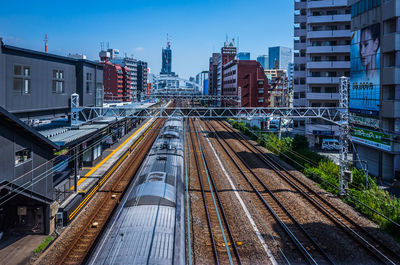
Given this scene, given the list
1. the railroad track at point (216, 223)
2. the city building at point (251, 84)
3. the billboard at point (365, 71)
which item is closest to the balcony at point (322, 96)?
the billboard at point (365, 71)

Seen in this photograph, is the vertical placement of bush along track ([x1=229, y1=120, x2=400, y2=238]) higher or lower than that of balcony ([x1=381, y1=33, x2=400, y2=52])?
lower

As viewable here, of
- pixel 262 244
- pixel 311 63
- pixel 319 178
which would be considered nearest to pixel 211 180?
pixel 319 178

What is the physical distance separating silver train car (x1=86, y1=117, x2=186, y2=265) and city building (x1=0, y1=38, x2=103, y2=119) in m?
8.56

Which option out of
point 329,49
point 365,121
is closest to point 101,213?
point 365,121

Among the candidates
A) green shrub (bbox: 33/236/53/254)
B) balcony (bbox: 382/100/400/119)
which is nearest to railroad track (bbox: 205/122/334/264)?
green shrub (bbox: 33/236/53/254)

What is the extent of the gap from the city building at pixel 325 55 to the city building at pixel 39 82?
1055 inches

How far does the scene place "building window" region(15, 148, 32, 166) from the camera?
12016 mm

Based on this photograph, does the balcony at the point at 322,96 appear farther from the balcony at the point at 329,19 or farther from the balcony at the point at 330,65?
the balcony at the point at 329,19

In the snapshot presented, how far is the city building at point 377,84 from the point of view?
70.2 feet

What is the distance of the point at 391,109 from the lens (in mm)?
21484

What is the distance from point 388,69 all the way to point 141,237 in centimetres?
2201

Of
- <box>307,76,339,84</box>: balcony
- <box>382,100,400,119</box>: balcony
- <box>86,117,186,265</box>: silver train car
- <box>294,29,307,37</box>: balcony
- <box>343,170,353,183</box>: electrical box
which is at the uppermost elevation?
<box>294,29,307,37</box>: balcony

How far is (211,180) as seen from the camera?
20406 millimetres

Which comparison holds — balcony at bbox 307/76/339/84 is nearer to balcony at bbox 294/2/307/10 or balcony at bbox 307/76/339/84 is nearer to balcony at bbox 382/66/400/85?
balcony at bbox 294/2/307/10
